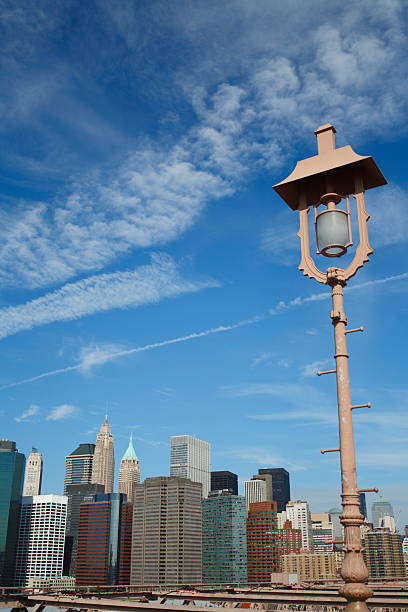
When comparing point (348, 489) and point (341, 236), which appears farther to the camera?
point (341, 236)

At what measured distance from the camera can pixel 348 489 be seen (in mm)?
5445

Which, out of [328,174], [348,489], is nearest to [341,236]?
[328,174]

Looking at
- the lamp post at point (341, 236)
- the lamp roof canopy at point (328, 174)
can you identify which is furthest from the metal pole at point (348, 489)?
the lamp roof canopy at point (328, 174)

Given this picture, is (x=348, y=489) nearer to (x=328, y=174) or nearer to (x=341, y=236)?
(x=341, y=236)

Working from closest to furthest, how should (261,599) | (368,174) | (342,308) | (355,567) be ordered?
(355,567), (342,308), (368,174), (261,599)

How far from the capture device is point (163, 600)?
34.3 feet

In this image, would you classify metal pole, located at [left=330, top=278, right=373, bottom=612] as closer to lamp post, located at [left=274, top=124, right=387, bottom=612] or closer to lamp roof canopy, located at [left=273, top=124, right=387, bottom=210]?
lamp post, located at [left=274, top=124, right=387, bottom=612]

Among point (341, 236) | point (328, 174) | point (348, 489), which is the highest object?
point (328, 174)

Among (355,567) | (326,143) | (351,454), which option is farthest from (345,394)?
(326,143)

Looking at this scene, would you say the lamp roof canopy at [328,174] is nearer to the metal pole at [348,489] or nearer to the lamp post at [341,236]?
the lamp post at [341,236]

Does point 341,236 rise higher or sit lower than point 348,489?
higher

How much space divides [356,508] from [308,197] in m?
3.62

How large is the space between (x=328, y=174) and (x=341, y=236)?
85 cm

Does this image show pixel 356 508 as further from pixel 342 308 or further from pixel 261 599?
pixel 261 599
